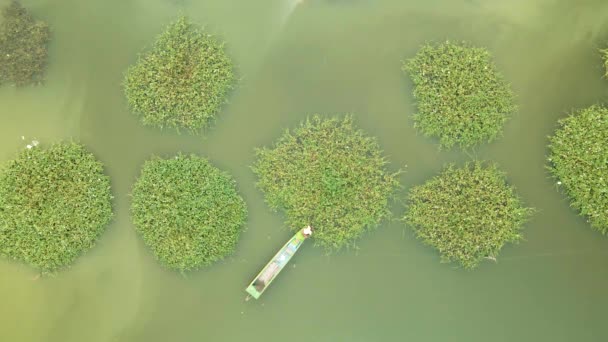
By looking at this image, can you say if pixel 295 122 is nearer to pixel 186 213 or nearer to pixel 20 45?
pixel 186 213

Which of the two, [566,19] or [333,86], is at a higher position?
[566,19]

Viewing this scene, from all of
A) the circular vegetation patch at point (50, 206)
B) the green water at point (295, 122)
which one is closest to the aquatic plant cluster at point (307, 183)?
the circular vegetation patch at point (50, 206)

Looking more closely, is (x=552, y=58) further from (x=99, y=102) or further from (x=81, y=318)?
(x=81, y=318)

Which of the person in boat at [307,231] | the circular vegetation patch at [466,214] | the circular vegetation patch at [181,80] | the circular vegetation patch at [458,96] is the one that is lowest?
the person in boat at [307,231]

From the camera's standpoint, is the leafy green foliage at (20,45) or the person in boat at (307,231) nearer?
the person in boat at (307,231)

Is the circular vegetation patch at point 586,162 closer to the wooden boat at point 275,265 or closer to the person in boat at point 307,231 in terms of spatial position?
the person in boat at point 307,231

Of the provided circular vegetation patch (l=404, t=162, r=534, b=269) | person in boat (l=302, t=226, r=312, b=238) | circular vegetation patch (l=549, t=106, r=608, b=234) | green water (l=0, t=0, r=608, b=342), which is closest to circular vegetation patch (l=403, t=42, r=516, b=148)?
green water (l=0, t=0, r=608, b=342)

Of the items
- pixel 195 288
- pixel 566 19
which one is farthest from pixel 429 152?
pixel 195 288

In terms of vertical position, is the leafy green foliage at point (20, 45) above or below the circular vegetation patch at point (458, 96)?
below
